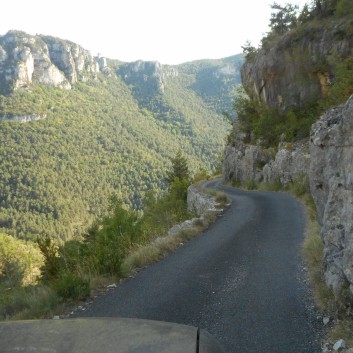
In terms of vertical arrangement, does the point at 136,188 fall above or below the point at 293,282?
below

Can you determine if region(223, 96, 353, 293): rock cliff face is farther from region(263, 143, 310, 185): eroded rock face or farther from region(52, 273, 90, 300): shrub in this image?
region(263, 143, 310, 185): eroded rock face

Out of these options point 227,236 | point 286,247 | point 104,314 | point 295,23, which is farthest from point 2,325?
point 295,23

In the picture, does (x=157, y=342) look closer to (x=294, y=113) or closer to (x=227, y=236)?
(x=227, y=236)

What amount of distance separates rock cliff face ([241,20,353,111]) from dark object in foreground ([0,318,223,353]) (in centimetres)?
2700

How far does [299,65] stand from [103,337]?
31035mm

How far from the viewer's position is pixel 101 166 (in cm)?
19875

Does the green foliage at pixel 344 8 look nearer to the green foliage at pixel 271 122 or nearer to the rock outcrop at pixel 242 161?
the green foliage at pixel 271 122

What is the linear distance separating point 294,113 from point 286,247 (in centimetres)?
2252

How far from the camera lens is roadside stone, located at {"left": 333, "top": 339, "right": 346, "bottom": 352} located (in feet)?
13.0

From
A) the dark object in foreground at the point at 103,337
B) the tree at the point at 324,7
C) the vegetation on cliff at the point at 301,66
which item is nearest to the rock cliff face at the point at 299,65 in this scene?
the vegetation on cliff at the point at 301,66

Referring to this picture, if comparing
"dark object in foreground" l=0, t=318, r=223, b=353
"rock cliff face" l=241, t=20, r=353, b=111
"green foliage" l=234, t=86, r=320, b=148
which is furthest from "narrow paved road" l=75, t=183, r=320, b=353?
"rock cliff face" l=241, t=20, r=353, b=111

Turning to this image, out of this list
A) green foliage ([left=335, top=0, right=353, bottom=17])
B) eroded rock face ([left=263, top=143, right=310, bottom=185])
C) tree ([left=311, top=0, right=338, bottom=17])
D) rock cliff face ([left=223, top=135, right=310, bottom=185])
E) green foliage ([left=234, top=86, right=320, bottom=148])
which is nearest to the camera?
eroded rock face ([left=263, top=143, right=310, bottom=185])

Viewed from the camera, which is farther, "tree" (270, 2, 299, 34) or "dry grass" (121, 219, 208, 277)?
"tree" (270, 2, 299, 34)

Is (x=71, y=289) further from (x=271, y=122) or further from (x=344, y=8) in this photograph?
(x=271, y=122)
